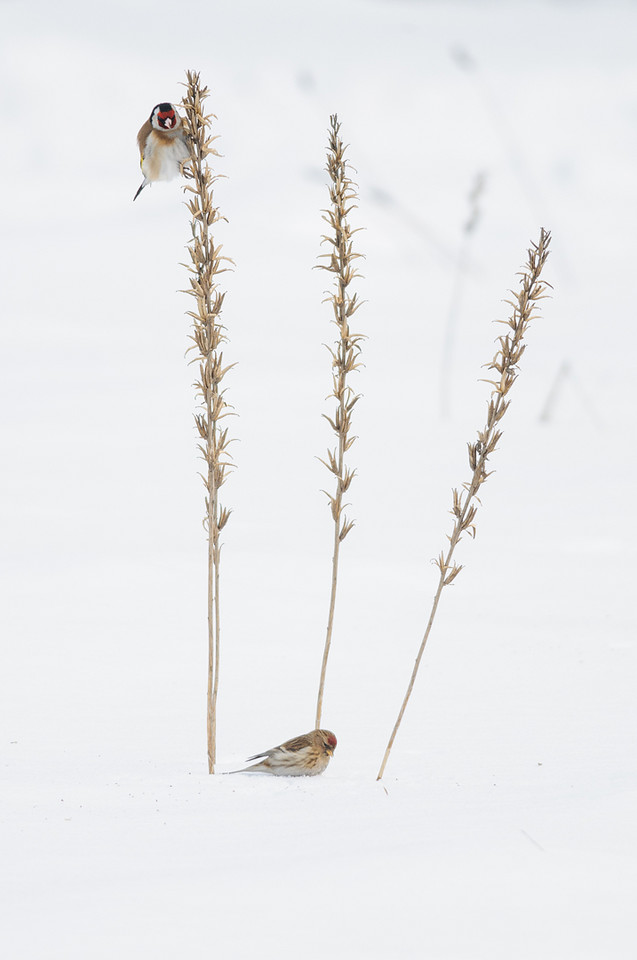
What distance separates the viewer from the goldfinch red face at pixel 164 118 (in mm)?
3119

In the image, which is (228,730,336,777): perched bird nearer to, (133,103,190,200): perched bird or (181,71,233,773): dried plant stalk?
(181,71,233,773): dried plant stalk

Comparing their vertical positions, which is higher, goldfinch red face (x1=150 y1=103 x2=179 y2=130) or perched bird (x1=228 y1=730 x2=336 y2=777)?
goldfinch red face (x1=150 y1=103 x2=179 y2=130)

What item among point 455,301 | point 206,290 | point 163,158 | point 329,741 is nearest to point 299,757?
point 329,741

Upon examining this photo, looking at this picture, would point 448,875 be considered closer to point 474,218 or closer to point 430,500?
point 430,500

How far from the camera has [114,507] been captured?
8.12 m

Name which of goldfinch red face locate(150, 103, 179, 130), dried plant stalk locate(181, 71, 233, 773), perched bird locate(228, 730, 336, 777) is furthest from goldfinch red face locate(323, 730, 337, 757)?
goldfinch red face locate(150, 103, 179, 130)

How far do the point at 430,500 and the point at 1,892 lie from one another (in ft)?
20.2

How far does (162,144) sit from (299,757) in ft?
5.62

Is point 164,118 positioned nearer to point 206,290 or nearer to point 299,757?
point 206,290

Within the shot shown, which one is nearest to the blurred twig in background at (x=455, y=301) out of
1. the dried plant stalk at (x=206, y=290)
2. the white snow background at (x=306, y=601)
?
the white snow background at (x=306, y=601)

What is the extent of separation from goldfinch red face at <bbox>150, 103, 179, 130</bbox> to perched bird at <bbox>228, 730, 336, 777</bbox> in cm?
170

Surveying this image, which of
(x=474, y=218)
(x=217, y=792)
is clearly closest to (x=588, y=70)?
(x=474, y=218)

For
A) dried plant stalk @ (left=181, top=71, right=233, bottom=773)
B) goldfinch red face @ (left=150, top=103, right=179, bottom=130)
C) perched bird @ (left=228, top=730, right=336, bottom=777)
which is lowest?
perched bird @ (left=228, top=730, right=336, bottom=777)

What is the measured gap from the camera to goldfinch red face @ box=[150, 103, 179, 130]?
3119 mm
